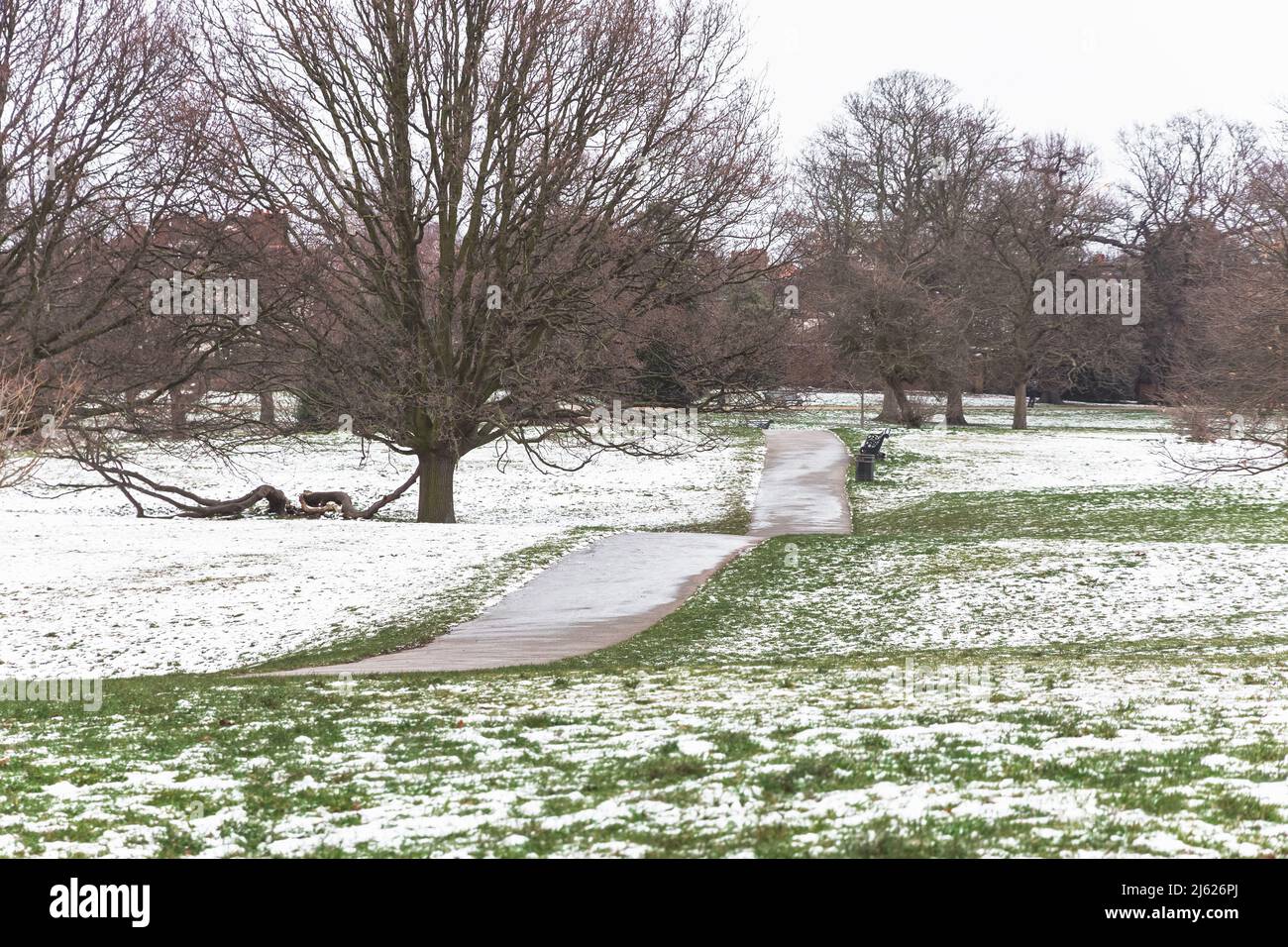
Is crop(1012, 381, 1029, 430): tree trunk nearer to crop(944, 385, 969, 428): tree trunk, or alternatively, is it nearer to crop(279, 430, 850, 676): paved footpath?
crop(944, 385, 969, 428): tree trunk

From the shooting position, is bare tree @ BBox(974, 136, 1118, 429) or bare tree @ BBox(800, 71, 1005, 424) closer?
bare tree @ BBox(800, 71, 1005, 424)

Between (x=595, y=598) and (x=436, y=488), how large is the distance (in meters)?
8.69

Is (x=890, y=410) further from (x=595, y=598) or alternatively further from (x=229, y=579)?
(x=229, y=579)

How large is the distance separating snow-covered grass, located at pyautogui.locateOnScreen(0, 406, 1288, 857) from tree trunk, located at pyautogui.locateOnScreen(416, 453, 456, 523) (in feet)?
29.5

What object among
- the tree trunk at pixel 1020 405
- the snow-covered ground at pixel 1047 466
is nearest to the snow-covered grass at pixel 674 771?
the snow-covered ground at pixel 1047 466

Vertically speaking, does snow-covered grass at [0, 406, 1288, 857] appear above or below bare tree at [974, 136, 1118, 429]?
below

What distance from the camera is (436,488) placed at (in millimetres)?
24953

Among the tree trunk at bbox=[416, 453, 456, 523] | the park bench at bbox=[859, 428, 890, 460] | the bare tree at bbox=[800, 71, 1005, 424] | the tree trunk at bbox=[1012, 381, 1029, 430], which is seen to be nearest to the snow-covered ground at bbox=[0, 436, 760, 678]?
the tree trunk at bbox=[416, 453, 456, 523]

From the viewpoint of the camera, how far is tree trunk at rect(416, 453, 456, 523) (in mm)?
24719
